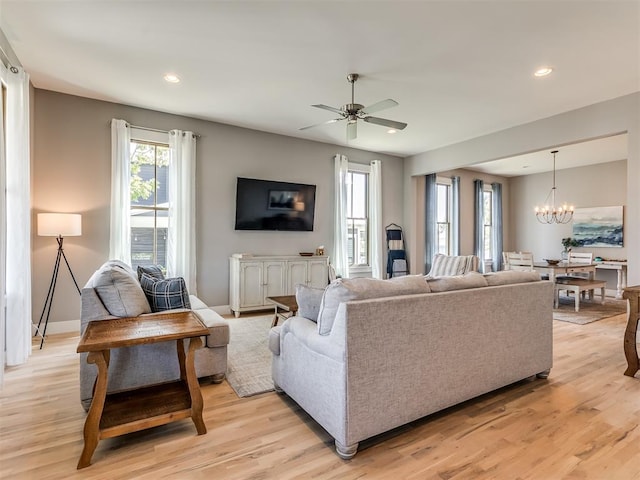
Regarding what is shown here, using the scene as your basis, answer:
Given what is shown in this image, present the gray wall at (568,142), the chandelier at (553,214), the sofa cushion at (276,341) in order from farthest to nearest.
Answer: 1. the chandelier at (553,214)
2. the gray wall at (568,142)
3. the sofa cushion at (276,341)

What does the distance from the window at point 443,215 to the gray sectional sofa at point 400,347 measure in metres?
5.50

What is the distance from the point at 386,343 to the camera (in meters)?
1.98

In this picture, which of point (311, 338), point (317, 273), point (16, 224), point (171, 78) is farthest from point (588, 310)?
point (16, 224)

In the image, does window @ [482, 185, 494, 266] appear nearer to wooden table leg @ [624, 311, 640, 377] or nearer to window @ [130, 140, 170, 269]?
wooden table leg @ [624, 311, 640, 377]

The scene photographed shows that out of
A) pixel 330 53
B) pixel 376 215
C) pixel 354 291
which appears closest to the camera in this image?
pixel 354 291

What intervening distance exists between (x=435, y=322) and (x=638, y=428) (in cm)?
149

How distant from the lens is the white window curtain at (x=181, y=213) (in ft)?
16.1

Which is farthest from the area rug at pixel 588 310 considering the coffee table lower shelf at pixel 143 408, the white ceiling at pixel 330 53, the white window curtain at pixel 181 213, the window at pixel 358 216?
the white window curtain at pixel 181 213

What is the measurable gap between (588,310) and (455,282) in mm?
5008

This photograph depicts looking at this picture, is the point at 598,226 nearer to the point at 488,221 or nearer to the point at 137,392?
the point at 488,221

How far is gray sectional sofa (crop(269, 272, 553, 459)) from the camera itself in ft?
6.19

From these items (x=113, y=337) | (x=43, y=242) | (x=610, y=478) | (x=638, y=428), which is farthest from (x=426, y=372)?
(x=43, y=242)

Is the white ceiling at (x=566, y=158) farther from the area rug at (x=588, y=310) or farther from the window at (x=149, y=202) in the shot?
the window at (x=149, y=202)

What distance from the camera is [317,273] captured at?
19.1 ft
